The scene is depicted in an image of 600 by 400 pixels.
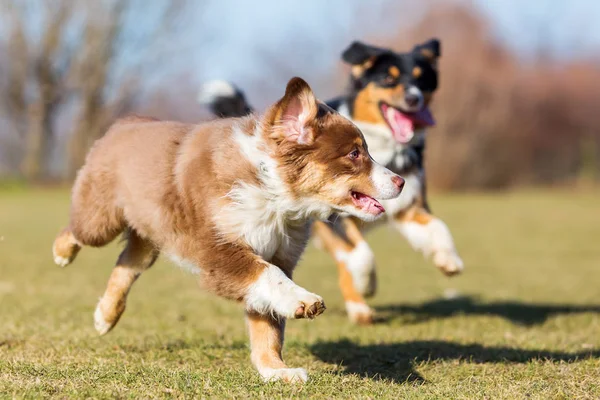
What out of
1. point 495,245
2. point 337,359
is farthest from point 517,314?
point 495,245

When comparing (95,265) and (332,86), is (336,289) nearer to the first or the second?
(95,265)

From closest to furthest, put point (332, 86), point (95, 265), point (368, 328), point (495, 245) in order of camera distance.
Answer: point (368, 328)
point (95, 265)
point (495, 245)
point (332, 86)

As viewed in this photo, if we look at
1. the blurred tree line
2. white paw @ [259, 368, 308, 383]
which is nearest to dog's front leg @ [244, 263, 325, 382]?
white paw @ [259, 368, 308, 383]

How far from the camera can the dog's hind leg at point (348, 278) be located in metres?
6.07

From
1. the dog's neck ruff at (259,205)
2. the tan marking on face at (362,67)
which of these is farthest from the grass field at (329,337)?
the tan marking on face at (362,67)

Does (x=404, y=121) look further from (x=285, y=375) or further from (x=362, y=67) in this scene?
(x=285, y=375)

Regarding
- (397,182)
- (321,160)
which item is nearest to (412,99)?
(397,182)

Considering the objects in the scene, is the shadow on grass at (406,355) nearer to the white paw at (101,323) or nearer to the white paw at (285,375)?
the white paw at (285,375)

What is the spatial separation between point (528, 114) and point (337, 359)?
28.7 m

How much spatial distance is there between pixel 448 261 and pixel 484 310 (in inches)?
67.2

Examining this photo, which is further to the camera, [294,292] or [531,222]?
[531,222]

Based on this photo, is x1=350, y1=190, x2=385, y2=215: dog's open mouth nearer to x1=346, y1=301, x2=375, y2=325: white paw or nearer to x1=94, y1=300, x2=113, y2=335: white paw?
x1=94, y1=300, x2=113, y2=335: white paw

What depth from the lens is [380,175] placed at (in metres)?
3.65

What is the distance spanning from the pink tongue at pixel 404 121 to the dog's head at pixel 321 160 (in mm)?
2397
